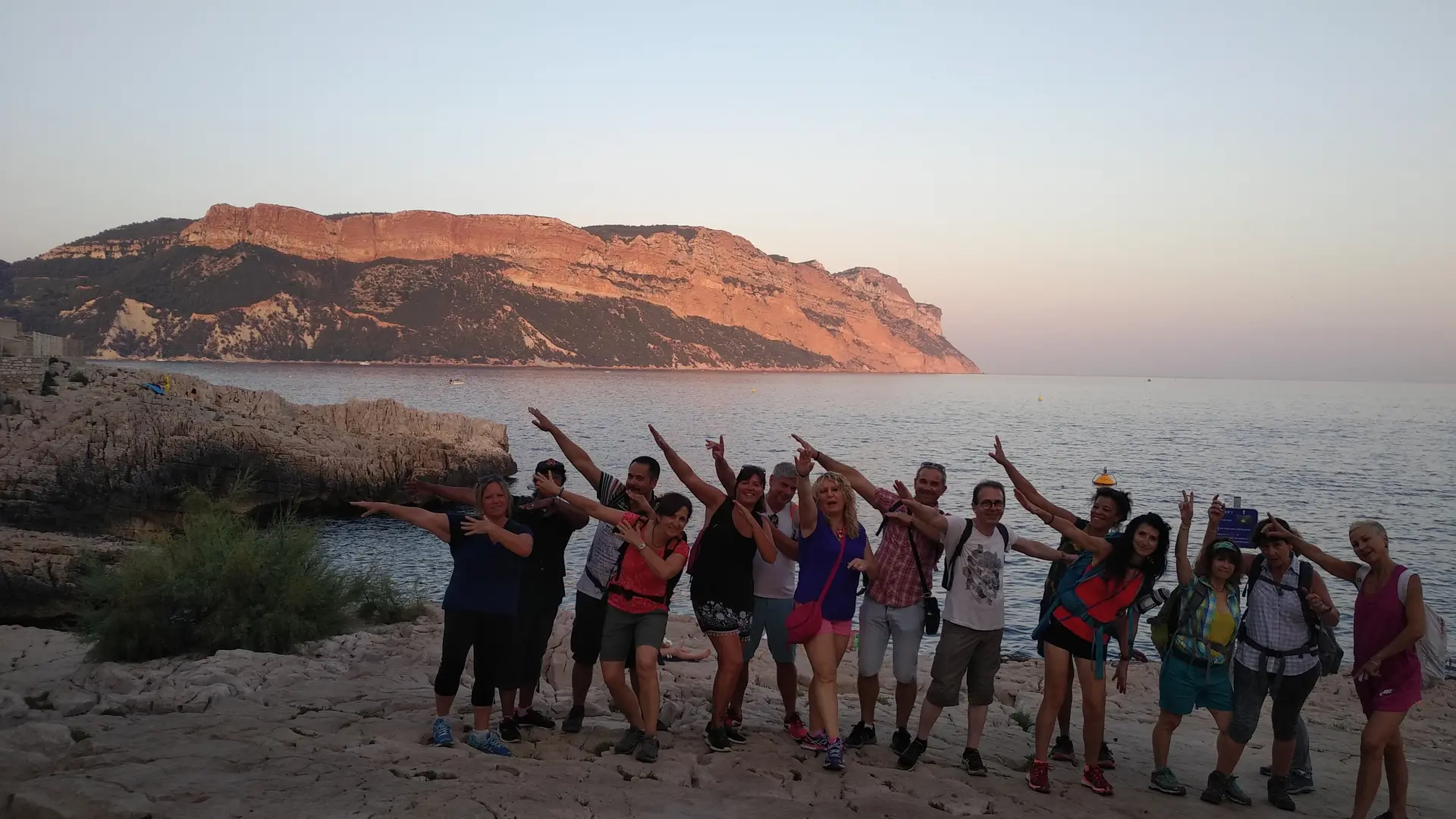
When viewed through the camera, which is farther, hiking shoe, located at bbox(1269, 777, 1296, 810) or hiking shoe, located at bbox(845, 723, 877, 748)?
hiking shoe, located at bbox(845, 723, 877, 748)

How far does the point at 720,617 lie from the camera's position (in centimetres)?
584

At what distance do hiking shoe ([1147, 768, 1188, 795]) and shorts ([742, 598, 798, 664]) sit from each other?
2.45 metres

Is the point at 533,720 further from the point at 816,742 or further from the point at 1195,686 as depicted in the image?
the point at 1195,686

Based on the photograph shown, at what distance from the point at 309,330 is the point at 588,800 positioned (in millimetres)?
175930

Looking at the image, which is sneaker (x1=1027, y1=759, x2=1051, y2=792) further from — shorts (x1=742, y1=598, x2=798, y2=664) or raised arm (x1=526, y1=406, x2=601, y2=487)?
raised arm (x1=526, y1=406, x2=601, y2=487)

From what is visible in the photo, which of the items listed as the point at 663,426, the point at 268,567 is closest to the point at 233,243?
the point at 663,426

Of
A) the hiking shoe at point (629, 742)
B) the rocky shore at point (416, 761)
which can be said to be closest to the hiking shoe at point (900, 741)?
the rocky shore at point (416, 761)

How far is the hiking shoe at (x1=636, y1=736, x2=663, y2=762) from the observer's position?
223 inches

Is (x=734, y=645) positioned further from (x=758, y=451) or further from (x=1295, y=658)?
(x=758, y=451)

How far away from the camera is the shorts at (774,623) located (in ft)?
20.3

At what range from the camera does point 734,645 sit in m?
5.89

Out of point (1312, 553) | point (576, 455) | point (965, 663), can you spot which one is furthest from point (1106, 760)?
point (576, 455)

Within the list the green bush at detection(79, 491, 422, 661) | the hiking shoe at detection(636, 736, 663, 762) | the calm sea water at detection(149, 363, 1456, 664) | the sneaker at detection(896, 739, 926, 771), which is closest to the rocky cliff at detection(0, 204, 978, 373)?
the calm sea water at detection(149, 363, 1456, 664)

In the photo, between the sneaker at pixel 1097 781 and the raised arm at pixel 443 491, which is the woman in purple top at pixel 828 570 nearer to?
the sneaker at pixel 1097 781
